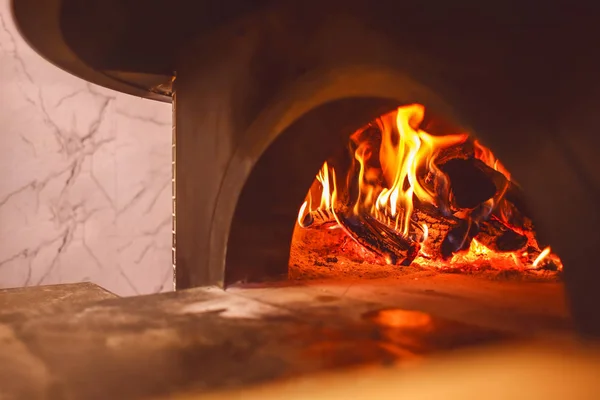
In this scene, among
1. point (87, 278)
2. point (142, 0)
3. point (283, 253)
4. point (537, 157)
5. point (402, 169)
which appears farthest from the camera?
point (87, 278)

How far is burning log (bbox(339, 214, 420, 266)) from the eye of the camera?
6.35ft

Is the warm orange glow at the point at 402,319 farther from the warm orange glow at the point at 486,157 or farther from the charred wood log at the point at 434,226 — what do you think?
the warm orange glow at the point at 486,157

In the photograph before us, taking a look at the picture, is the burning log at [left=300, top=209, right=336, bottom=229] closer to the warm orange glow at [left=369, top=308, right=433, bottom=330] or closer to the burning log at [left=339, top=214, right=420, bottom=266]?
the burning log at [left=339, top=214, right=420, bottom=266]

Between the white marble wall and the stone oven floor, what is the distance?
2.00 meters

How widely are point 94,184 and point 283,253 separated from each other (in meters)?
2.01

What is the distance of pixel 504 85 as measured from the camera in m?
0.98

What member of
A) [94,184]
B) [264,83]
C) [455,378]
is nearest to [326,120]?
[264,83]

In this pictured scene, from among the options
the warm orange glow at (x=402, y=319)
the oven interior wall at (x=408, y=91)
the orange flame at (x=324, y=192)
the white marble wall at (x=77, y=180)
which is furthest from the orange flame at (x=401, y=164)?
the white marble wall at (x=77, y=180)

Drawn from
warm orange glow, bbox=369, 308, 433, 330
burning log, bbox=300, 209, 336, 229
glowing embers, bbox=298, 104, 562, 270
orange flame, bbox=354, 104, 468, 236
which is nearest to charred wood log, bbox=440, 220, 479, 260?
glowing embers, bbox=298, 104, 562, 270

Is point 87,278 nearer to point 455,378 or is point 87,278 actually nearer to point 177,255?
point 177,255

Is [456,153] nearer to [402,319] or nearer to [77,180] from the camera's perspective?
[402,319]

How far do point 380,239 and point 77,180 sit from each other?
2.09 m

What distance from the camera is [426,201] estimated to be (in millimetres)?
1942

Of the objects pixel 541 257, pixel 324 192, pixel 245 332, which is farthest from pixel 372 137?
pixel 245 332
